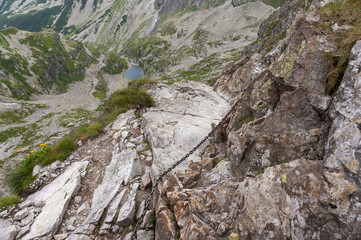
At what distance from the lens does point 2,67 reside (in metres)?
97.2

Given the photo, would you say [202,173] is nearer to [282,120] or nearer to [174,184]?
[174,184]

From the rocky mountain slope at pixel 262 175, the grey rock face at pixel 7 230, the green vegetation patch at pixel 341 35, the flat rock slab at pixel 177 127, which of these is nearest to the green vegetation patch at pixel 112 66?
the flat rock slab at pixel 177 127

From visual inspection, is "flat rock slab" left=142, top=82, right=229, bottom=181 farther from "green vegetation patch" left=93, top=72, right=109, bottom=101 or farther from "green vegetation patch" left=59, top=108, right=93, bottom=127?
"green vegetation patch" left=93, top=72, right=109, bottom=101

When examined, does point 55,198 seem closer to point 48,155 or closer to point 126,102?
point 48,155

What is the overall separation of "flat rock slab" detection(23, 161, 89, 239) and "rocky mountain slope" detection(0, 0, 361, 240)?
6 centimetres

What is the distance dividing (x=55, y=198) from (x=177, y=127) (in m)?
8.54

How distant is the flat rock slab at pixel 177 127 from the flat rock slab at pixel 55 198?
445 centimetres

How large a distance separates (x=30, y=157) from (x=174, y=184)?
11043mm

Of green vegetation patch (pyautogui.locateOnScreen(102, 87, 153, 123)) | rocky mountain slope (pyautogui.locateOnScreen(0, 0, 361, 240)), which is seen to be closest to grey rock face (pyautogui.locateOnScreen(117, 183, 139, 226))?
rocky mountain slope (pyautogui.locateOnScreen(0, 0, 361, 240))

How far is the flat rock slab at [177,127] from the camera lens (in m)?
10.5

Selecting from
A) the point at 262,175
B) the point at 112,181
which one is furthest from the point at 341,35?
the point at 112,181

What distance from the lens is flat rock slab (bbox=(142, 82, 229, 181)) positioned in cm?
1048

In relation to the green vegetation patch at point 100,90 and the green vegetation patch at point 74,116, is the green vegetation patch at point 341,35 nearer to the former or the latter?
the green vegetation patch at point 74,116

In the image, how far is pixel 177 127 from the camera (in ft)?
45.7
